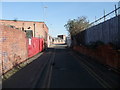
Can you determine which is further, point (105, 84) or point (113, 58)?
point (113, 58)

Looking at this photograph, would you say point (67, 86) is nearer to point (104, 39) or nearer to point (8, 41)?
point (8, 41)

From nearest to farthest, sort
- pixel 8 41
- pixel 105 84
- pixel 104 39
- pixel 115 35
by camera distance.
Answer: pixel 105 84
pixel 8 41
pixel 115 35
pixel 104 39

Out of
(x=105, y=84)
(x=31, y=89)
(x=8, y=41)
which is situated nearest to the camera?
(x=31, y=89)

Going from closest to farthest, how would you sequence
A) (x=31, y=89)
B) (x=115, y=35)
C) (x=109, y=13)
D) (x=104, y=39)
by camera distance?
(x=31, y=89) < (x=115, y=35) < (x=109, y=13) < (x=104, y=39)

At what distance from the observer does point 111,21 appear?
1953 centimetres

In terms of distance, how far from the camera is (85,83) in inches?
398

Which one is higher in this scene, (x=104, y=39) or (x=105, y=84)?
(x=104, y=39)

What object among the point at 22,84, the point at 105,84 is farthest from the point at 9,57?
the point at 105,84

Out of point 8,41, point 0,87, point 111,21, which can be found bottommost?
point 0,87

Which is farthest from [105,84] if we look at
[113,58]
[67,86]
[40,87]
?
[113,58]

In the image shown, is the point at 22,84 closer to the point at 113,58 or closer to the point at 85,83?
the point at 85,83

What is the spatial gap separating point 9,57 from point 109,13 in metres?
9.78

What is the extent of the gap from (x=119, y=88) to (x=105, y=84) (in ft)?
2.90

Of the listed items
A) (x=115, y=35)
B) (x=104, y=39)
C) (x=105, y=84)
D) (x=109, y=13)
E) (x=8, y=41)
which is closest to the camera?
(x=105, y=84)
